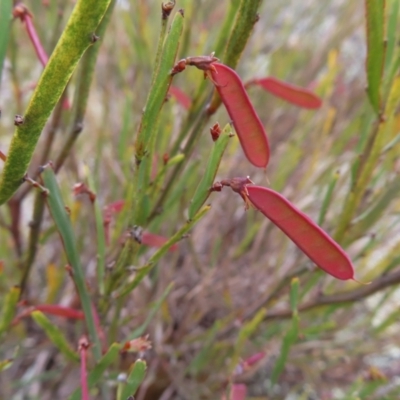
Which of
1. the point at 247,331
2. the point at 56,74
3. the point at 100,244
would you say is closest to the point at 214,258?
the point at 247,331

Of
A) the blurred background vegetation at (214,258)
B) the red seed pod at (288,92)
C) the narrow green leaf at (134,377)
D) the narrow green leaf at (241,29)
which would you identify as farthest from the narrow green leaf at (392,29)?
the narrow green leaf at (134,377)

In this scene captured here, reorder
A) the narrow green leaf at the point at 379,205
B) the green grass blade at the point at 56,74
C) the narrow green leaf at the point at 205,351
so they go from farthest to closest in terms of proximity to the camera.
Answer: the narrow green leaf at the point at 205,351, the narrow green leaf at the point at 379,205, the green grass blade at the point at 56,74

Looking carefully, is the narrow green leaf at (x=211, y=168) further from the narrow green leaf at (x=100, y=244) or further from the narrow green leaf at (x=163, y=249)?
the narrow green leaf at (x=100, y=244)

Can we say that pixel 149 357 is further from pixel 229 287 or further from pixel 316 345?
pixel 316 345

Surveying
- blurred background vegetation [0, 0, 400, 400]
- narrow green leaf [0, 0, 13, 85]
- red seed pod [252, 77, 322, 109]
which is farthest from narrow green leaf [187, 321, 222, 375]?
narrow green leaf [0, 0, 13, 85]

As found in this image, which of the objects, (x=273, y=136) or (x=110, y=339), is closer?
(x=110, y=339)

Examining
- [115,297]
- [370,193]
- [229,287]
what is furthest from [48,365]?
[370,193]

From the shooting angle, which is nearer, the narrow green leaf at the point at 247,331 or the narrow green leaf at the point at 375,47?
the narrow green leaf at the point at 375,47
